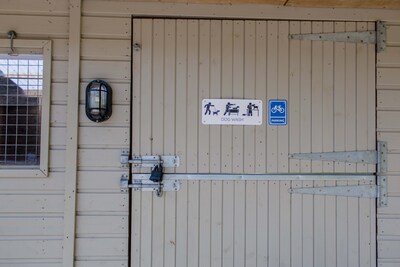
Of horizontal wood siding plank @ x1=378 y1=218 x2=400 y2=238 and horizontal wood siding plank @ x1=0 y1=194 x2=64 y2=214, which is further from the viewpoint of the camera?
horizontal wood siding plank @ x1=378 y1=218 x2=400 y2=238

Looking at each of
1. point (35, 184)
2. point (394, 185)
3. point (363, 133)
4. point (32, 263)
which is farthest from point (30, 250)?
point (394, 185)

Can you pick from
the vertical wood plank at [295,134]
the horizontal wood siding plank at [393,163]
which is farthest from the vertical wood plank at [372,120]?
the vertical wood plank at [295,134]

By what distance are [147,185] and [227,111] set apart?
2.49ft

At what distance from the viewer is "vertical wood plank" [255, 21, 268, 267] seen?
2293 millimetres

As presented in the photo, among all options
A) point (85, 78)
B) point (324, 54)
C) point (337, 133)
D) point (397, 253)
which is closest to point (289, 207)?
point (337, 133)

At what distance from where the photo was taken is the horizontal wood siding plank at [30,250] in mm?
2207

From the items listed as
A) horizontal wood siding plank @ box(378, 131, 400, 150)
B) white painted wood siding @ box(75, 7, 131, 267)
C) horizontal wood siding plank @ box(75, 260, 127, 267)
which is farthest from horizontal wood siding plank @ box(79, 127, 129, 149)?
horizontal wood siding plank @ box(378, 131, 400, 150)

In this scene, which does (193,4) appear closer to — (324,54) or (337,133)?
(324,54)

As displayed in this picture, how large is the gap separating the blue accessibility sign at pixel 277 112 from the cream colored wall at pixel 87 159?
0.60 meters

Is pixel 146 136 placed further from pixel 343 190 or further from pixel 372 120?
pixel 372 120

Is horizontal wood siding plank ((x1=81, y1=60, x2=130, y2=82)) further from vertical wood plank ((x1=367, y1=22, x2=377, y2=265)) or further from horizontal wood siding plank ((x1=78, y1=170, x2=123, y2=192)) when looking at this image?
vertical wood plank ((x1=367, y1=22, x2=377, y2=265))

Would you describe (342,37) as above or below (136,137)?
above

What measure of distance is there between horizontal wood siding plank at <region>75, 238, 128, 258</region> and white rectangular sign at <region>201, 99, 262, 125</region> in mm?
1039

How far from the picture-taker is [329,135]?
91.3 inches
